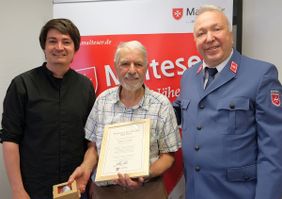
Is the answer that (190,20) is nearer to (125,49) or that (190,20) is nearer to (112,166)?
(125,49)

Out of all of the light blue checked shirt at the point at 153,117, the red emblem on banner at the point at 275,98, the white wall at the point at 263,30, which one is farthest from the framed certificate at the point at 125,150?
the white wall at the point at 263,30

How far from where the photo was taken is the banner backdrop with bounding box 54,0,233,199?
2061 millimetres

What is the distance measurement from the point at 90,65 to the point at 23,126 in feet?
2.21

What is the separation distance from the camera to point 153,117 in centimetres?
155

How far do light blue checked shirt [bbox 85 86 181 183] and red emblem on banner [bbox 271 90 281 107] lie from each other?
0.48 meters

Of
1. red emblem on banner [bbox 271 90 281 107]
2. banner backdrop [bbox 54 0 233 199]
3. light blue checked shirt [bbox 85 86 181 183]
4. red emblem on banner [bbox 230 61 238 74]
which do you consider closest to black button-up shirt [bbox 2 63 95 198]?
light blue checked shirt [bbox 85 86 181 183]

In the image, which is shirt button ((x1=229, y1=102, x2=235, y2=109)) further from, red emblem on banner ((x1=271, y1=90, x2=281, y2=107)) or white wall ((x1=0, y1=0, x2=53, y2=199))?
white wall ((x1=0, y1=0, x2=53, y2=199))

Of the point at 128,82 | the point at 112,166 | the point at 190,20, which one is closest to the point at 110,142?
the point at 112,166

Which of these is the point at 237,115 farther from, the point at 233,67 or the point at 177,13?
the point at 177,13

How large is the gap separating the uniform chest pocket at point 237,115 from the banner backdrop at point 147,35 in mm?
674

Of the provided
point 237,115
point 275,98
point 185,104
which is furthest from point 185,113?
point 275,98

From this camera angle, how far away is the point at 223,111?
4.64 feet

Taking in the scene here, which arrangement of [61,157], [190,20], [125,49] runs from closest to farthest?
1. [125,49]
2. [61,157]
3. [190,20]

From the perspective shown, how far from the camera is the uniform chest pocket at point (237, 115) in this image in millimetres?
1372
